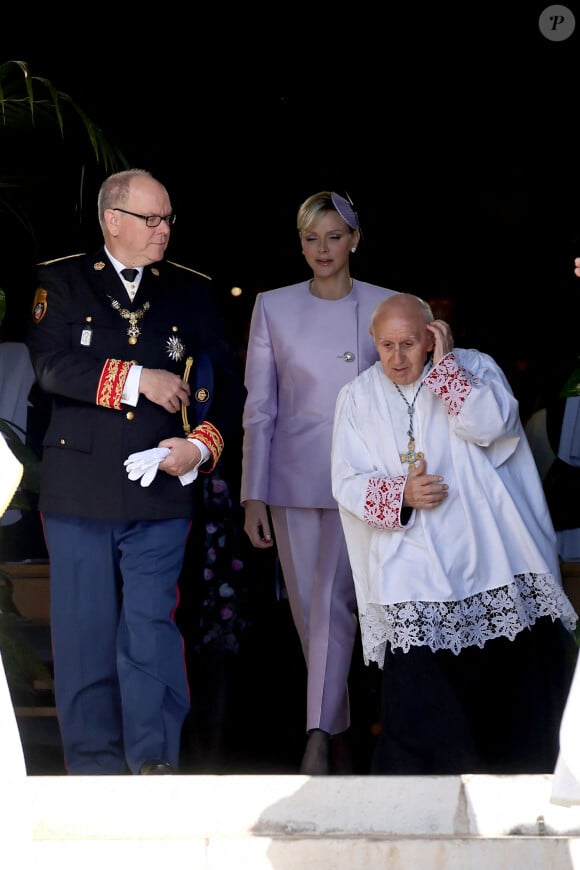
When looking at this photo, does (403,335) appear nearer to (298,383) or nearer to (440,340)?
(440,340)

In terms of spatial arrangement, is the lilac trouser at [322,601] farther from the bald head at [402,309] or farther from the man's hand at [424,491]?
the bald head at [402,309]

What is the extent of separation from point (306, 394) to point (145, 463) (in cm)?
94

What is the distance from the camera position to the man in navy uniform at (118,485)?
4.34 m

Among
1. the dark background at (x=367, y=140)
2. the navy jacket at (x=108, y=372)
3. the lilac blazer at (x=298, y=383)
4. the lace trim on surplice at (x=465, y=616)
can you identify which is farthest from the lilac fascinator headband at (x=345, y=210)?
the dark background at (x=367, y=140)

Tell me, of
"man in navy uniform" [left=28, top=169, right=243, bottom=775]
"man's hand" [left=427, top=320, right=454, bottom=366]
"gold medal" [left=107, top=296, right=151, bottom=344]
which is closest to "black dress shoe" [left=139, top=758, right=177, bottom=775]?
"man in navy uniform" [left=28, top=169, right=243, bottom=775]

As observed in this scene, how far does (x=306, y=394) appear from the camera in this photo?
16.8 ft

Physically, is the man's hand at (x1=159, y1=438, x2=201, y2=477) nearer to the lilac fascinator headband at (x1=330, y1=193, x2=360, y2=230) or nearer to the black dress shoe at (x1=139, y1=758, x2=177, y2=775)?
the black dress shoe at (x1=139, y1=758, x2=177, y2=775)

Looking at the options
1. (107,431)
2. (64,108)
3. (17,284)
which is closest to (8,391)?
(17,284)

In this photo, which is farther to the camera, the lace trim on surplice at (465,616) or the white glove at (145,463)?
the white glove at (145,463)

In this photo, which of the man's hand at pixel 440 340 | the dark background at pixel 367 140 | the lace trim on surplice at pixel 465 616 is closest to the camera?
the lace trim on surplice at pixel 465 616

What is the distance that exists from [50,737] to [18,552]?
35.3 inches

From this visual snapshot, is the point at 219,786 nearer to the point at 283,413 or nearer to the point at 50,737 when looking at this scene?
the point at 283,413

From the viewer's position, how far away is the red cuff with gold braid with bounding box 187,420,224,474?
14.7ft

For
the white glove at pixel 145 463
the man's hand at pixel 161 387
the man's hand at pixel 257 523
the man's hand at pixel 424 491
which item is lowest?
the man's hand at pixel 257 523
